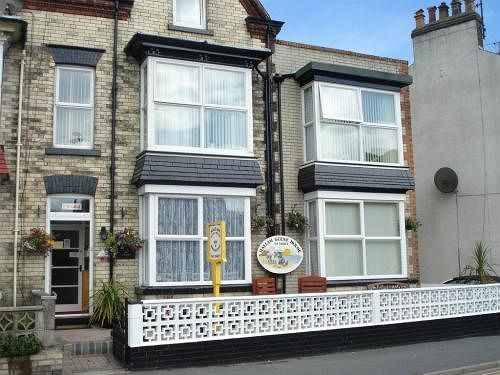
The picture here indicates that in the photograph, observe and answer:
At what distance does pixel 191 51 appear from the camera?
13047 millimetres

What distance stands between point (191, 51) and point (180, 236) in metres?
4.02

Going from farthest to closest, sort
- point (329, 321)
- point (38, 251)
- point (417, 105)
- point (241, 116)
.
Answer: point (417, 105) → point (241, 116) → point (38, 251) → point (329, 321)

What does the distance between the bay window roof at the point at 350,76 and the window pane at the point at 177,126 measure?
3.11 m

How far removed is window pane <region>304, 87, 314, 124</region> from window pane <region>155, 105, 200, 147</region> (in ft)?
10.1

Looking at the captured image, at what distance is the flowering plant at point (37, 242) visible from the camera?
11695 millimetres

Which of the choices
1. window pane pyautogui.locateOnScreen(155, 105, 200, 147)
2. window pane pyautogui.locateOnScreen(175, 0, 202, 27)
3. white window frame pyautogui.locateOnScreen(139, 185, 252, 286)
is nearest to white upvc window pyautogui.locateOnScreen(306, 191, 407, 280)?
white window frame pyautogui.locateOnScreen(139, 185, 252, 286)

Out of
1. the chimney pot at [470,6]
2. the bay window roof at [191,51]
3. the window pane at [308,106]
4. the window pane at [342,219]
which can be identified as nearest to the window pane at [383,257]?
the window pane at [342,219]

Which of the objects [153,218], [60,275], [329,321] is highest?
[153,218]

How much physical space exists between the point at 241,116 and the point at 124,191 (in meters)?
3.16

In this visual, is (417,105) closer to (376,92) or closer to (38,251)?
(376,92)

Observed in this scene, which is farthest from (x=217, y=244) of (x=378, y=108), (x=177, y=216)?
(x=378, y=108)

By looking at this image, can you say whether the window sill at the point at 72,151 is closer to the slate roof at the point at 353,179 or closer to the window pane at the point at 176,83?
the window pane at the point at 176,83

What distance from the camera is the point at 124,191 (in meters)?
12.8

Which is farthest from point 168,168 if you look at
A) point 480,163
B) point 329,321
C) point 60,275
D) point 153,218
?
point 480,163
